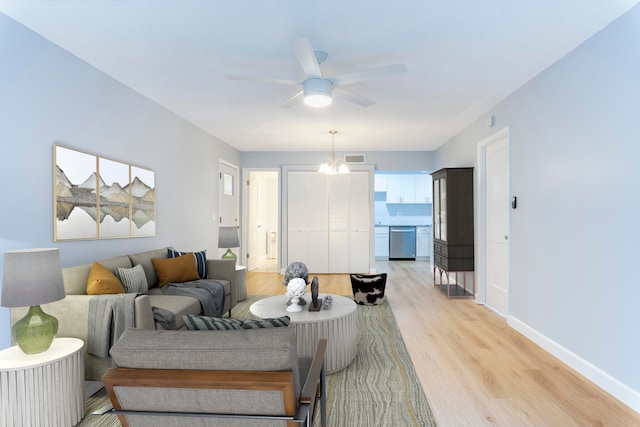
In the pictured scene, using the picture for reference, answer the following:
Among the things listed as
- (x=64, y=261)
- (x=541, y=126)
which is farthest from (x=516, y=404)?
(x=64, y=261)

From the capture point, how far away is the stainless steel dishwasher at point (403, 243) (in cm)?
970

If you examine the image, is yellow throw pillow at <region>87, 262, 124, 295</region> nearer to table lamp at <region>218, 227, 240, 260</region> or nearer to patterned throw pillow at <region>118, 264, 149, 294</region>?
patterned throw pillow at <region>118, 264, 149, 294</region>

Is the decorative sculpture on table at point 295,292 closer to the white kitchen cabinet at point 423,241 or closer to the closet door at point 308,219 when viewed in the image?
the closet door at point 308,219

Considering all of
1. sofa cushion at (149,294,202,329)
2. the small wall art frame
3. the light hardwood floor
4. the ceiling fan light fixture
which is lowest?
the light hardwood floor

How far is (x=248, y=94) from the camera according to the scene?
4055 millimetres

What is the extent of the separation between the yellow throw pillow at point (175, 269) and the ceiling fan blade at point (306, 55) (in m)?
2.31

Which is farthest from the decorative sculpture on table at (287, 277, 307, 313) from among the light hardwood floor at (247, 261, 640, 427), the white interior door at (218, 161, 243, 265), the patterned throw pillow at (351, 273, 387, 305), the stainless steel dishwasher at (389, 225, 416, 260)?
the stainless steel dishwasher at (389, 225, 416, 260)

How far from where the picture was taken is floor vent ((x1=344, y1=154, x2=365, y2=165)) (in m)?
7.50

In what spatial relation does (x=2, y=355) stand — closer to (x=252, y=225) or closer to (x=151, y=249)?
(x=151, y=249)

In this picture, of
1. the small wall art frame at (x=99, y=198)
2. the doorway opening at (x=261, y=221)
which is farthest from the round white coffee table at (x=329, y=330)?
the doorway opening at (x=261, y=221)

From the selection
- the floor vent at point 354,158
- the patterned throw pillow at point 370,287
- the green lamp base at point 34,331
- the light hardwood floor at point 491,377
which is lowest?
A: the light hardwood floor at point 491,377

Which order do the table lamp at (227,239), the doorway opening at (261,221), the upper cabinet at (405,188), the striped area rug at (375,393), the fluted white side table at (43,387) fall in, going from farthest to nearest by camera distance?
the upper cabinet at (405,188) < the doorway opening at (261,221) < the table lamp at (227,239) < the striped area rug at (375,393) < the fluted white side table at (43,387)

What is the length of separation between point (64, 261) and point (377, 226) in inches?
304

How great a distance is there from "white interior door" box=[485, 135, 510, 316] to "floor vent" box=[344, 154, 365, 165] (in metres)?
2.91
